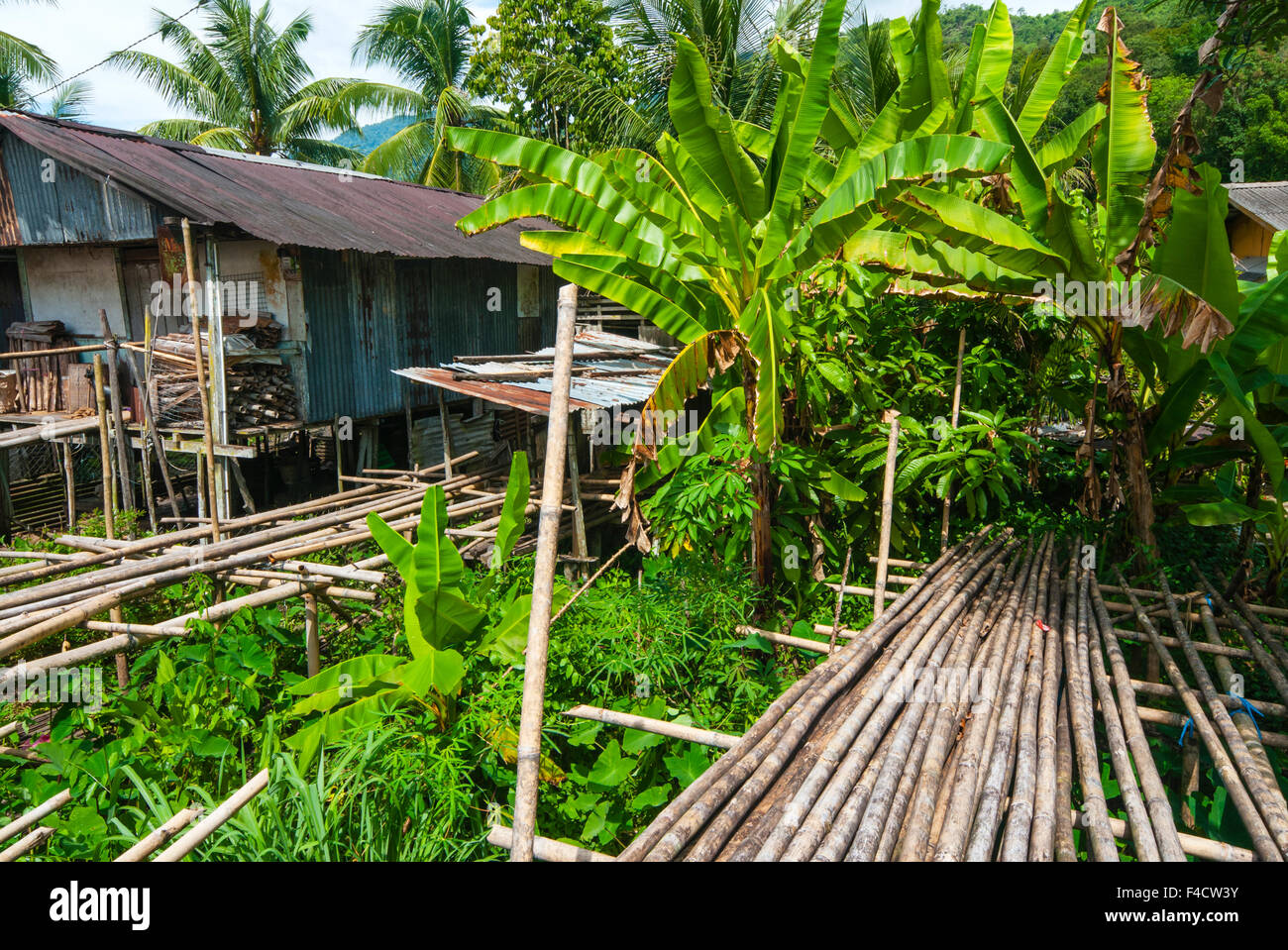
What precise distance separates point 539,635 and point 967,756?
5.66 ft

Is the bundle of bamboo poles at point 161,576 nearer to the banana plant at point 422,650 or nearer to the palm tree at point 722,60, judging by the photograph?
the banana plant at point 422,650

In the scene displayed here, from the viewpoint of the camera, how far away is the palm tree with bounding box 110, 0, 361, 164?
1975cm

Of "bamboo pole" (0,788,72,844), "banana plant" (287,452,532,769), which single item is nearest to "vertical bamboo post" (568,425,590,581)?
"banana plant" (287,452,532,769)

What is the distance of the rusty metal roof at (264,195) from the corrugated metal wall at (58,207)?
37 cm

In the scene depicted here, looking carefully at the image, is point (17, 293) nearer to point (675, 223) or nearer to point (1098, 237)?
point (675, 223)

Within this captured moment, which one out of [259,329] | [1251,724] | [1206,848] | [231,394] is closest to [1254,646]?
[1251,724]

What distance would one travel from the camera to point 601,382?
9266 mm

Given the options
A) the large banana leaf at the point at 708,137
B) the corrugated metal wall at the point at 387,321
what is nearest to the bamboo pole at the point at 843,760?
the large banana leaf at the point at 708,137

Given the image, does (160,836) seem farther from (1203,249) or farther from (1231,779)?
(1203,249)

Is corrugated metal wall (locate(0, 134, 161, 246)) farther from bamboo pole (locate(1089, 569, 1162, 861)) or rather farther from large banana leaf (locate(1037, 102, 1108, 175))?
bamboo pole (locate(1089, 569, 1162, 861))

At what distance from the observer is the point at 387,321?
11586 millimetres

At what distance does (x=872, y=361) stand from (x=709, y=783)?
498cm

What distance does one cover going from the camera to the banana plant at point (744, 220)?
5.18m
